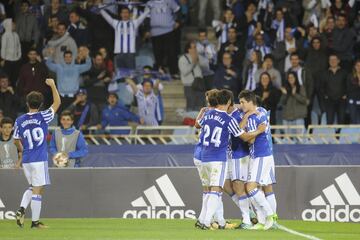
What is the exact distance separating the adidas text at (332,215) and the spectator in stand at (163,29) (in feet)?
27.0

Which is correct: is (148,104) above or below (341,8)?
below

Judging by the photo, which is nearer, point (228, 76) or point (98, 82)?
point (228, 76)

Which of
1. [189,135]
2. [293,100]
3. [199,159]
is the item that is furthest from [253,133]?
[293,100]

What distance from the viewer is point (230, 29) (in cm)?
2759

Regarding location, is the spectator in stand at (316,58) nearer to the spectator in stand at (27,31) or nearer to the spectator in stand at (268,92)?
the spectator in stand at (268,92)

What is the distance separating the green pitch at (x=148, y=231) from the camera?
16625mm

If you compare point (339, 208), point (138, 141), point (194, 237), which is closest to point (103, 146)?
point (138, 141)

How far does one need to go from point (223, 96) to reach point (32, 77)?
10144mm

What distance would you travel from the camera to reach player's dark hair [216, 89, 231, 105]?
1738 cm

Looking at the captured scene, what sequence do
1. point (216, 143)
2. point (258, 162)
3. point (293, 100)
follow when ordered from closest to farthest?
point (216, 143) < point (258, 162) < point (293, 100)

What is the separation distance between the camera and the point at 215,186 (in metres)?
17.5

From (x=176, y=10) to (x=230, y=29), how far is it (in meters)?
1.70

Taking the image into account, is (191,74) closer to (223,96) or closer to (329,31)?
(329,31)

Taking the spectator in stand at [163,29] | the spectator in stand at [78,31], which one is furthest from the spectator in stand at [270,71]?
the spectator in stand at [78,31]
